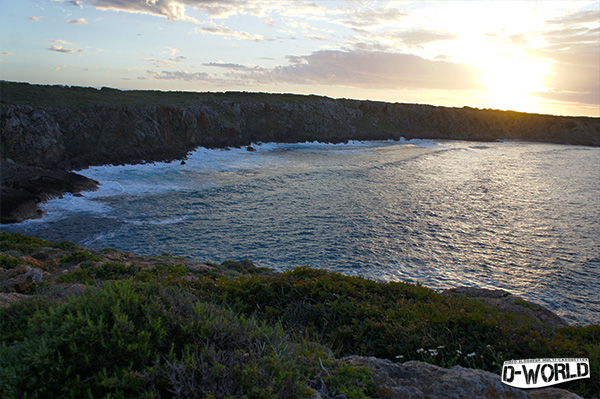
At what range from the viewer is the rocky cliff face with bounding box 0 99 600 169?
36.2 metres

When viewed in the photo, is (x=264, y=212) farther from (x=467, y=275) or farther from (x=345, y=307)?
(x=345, y=307)

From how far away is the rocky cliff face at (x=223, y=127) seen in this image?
3616 centimetres

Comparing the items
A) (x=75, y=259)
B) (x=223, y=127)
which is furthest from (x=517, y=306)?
(x=223, y=127)

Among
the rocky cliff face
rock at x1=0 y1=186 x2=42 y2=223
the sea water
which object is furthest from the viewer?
the rocky cliff face

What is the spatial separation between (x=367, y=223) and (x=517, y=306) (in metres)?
12.6

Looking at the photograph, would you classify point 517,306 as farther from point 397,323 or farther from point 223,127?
point 223,127

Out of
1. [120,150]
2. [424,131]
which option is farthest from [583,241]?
[424,131]

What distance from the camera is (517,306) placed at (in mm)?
8492

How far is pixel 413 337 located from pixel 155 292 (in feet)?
12.2

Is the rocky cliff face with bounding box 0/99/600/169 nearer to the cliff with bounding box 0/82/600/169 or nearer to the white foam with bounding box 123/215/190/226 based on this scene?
the cliff with bounding box 0/82/600/169

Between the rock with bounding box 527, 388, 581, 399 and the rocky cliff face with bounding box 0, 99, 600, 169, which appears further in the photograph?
the rocky cliff face with bounding box 0, 99, 600, 169

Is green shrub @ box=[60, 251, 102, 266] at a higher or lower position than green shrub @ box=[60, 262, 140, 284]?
lower

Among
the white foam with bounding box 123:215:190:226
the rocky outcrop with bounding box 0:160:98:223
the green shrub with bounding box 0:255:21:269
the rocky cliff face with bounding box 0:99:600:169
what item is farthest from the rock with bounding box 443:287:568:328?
the rocky cliff face with bounding box 0:99:600:169

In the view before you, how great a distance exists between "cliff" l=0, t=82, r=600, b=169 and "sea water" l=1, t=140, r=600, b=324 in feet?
A: 23.1
